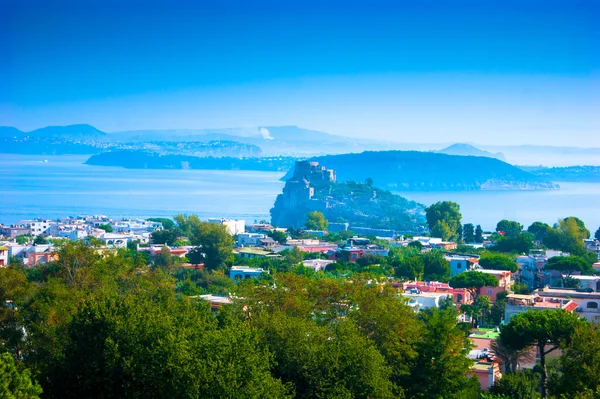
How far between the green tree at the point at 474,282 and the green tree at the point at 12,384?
1158cm

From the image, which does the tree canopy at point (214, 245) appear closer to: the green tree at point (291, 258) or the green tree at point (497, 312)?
the green tree at point (291, 258)

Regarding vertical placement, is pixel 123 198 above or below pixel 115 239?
below

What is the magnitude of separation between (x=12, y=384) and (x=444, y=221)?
91.7 ft

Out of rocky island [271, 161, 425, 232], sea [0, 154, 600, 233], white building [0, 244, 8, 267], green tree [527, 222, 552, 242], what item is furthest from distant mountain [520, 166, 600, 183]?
white building [0, 244, 8, 267]

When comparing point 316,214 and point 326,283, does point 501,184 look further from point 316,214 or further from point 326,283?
point 326,283

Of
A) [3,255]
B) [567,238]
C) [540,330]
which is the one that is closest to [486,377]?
[540,330]

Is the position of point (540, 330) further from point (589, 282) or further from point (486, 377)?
point (589, 282)

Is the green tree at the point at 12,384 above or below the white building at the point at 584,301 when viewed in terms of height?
above

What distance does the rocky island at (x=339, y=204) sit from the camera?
4966 centimetres

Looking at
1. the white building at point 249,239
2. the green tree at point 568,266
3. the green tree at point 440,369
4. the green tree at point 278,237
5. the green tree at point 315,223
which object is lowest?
the green tree at point 315,223

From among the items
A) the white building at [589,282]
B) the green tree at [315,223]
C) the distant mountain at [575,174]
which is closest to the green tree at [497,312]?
the white building at [589,282]

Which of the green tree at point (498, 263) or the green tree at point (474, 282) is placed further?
the green tree at point (498, 263)

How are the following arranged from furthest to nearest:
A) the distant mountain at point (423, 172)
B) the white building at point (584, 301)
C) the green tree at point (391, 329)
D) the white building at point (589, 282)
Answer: the distant mountain at point (423, 172) → the white building at point (589, 282) → the white building at point (584, 301) → the green tree at point (391, 329)

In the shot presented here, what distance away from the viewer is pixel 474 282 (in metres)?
17.0
